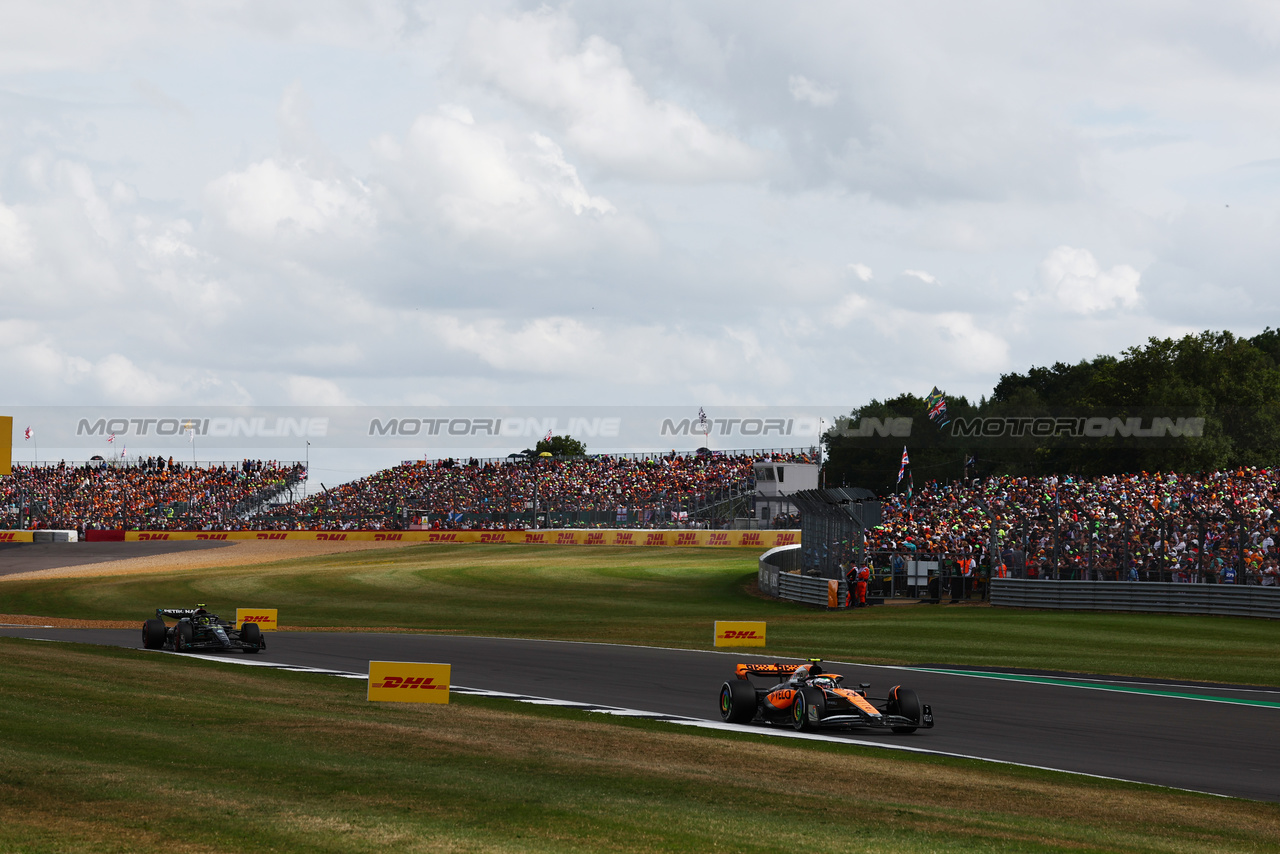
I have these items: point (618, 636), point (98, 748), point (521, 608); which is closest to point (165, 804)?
point (98, 748)

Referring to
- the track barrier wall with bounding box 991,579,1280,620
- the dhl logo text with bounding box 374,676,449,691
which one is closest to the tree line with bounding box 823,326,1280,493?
the track barrier wall with bounding box 991,579,1280,620

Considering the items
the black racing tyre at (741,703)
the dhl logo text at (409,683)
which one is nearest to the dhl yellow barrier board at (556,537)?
the black racing tyre at (741,703)

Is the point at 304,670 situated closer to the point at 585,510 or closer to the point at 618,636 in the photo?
the point at 618,636

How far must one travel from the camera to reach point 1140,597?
3067cm

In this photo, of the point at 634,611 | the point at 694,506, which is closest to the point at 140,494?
the point at 694,506

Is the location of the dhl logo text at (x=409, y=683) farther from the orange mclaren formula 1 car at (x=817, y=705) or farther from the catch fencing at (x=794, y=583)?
the catch fencing at (x=794, y=583)

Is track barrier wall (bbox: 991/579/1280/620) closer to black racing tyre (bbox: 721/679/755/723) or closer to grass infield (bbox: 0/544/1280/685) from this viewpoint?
grass infield (bbox: 0/544/1280/685)

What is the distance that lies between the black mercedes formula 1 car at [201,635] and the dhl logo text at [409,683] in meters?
9.63

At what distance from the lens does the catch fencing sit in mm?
35062

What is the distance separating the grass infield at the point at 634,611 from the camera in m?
23.3

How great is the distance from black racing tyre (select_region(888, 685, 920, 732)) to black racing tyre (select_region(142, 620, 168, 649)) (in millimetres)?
14653

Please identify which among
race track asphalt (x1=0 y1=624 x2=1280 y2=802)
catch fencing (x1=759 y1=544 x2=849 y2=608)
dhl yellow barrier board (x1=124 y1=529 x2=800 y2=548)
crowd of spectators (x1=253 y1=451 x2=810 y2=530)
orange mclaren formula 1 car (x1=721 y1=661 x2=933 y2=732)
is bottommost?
race track asphalt (x1=0 y1=624 x2=1280 y2=802)

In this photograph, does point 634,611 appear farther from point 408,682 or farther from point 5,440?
point 408,682

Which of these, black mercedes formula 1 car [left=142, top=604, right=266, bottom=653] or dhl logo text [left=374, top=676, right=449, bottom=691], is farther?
black mercedes formula 1 car [left=142, top=604, right=266, bottom=653]
